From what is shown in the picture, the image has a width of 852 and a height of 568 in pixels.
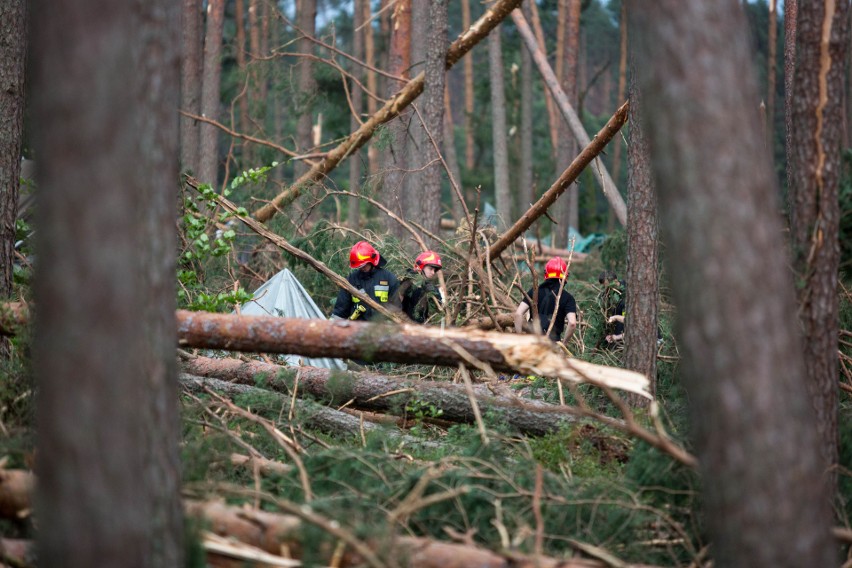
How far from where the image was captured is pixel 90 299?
9.75 feet

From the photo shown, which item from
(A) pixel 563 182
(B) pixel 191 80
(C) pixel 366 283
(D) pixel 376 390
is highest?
(B) pixel 191 80

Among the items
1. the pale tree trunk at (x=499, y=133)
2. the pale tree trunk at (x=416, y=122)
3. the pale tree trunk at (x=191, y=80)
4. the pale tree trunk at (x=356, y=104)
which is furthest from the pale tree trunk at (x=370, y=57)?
the pale tree trunk at (x=416, y=122)

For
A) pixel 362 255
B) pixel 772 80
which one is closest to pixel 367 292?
pixel 362 255

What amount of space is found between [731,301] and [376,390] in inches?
149

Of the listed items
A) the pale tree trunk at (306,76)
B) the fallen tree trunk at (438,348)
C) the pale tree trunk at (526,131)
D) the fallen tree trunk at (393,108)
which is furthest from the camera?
the pale tree trunk at (526,131)

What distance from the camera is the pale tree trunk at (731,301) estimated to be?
318 centimetres

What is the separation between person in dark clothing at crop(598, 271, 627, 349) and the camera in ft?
28.1

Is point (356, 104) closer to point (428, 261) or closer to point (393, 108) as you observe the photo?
point (393, 108)

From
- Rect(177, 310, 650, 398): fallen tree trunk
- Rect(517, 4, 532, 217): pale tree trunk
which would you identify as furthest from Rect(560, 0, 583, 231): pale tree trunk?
Rect(177, 310, 650, 398): fallen tree trunk

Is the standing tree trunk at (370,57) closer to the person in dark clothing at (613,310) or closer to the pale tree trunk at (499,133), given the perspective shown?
the pale tree trunk at (499,133)

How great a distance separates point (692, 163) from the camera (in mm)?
3293

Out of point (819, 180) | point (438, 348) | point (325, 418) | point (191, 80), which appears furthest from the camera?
point (191, 80)

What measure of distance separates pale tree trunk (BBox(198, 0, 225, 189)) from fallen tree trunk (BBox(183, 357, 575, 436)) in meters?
9.84

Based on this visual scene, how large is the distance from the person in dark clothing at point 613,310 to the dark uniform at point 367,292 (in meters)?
2.07
